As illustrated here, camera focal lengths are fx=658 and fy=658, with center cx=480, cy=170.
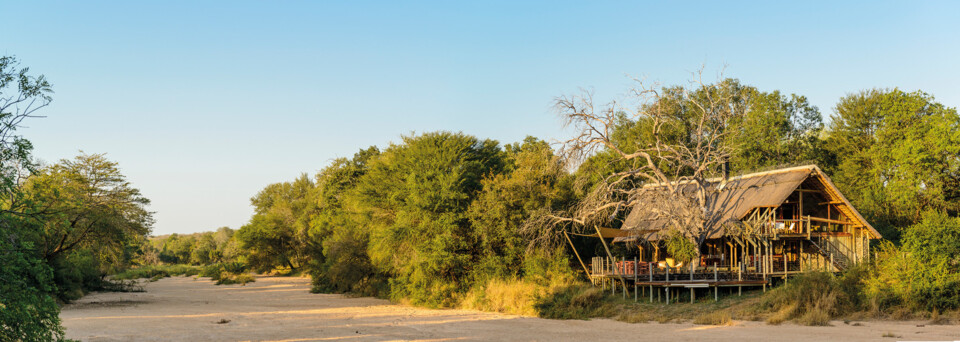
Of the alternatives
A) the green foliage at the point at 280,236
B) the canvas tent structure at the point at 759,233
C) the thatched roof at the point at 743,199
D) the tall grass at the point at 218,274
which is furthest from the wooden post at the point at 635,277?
A: the tall grass at the point at 218,274

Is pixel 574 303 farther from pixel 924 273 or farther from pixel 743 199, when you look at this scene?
pixel 924 273

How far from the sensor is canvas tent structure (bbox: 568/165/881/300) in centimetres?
2631

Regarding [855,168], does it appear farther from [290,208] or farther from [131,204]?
[290,208]

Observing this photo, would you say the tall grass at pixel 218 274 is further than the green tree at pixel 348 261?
Yes

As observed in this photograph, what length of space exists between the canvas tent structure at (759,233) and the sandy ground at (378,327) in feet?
13.5

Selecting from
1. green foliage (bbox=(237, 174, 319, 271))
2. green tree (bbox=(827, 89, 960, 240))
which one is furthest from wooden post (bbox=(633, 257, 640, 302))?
green foliage (bbox=(237, 174, 319, 271))

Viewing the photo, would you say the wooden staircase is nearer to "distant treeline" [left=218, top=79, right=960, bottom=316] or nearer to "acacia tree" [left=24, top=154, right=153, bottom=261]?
"distant treeline" [left=218, top=79, right=960, bottom=316]

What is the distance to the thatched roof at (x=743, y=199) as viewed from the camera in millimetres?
27594

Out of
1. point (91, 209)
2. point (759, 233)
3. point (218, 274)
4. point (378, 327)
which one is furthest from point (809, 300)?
point (218, 274)

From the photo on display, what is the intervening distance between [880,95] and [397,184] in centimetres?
3195

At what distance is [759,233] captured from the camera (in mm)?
26781

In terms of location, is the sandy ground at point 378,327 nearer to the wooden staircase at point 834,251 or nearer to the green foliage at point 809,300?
the green foliage at point 809,300

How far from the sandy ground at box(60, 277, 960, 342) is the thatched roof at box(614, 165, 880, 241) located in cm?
707

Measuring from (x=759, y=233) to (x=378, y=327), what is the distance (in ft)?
51.4
